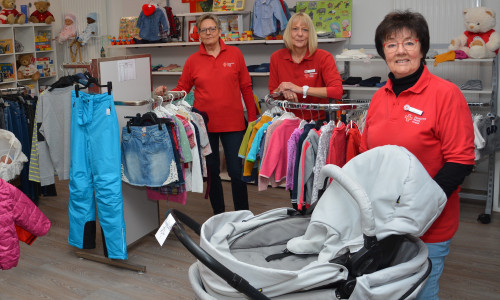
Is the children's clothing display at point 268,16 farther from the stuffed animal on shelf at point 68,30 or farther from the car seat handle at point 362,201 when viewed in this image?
the car seat handle at point 362,201

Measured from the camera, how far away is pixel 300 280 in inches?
62.7

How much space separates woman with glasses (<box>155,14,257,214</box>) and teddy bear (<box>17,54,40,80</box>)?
3501 mm

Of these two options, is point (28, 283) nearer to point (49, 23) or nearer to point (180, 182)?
point (180, 182)

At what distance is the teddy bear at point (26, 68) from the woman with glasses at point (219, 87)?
11.5ft

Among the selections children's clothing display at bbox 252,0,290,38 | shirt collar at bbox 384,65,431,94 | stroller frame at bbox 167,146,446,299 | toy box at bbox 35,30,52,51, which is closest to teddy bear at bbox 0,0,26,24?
toy box at bbox 35,30,52,51

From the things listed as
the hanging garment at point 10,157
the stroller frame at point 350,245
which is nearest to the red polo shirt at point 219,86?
the hanging garment at point 10,157

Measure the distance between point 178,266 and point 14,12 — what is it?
4.59m

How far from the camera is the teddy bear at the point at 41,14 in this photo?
683 centimetres

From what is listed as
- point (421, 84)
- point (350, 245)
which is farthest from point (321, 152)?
point (350, 245)

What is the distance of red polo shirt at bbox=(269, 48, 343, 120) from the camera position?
11.4 feet

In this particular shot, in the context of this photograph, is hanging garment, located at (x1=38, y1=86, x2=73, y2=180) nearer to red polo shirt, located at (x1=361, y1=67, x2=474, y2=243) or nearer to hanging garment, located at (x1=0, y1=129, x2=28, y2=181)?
hanging garment, located at (x1=0, y1=129, x2=28, y2=181)

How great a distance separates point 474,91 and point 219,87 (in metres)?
2.18

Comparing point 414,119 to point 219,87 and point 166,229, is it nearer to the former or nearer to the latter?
point 166,229

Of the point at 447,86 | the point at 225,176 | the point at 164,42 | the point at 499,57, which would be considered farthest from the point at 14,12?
the point at 447,86
